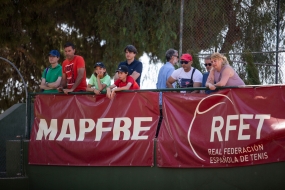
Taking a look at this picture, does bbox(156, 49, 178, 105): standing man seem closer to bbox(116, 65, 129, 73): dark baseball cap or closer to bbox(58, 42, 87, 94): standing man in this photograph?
bbox(116, 65, 129, 73): dark baseball cap

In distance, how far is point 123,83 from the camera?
11617 millimetres

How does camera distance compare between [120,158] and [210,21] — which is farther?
[210,21]

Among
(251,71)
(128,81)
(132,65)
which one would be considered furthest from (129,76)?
(251,71)

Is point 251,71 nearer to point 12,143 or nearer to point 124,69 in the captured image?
point 124,69

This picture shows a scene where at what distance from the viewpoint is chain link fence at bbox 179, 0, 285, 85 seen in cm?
1512

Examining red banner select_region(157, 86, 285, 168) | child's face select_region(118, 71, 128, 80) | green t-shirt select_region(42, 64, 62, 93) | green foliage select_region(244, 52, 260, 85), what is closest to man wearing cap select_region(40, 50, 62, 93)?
green t-shirt select_region(42, 64, 62, 93)

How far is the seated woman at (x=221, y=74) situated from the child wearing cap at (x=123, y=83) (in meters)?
1.39

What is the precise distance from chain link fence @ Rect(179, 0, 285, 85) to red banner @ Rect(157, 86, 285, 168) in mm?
4024

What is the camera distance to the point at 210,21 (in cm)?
1652

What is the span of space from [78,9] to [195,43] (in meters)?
7.56

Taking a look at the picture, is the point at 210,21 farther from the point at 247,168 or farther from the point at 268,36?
the point at 247,168

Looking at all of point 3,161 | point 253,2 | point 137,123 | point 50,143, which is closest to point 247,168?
point 137,123

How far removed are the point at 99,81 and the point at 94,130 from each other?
906 mm

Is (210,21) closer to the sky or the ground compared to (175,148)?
→ closer to the sky
